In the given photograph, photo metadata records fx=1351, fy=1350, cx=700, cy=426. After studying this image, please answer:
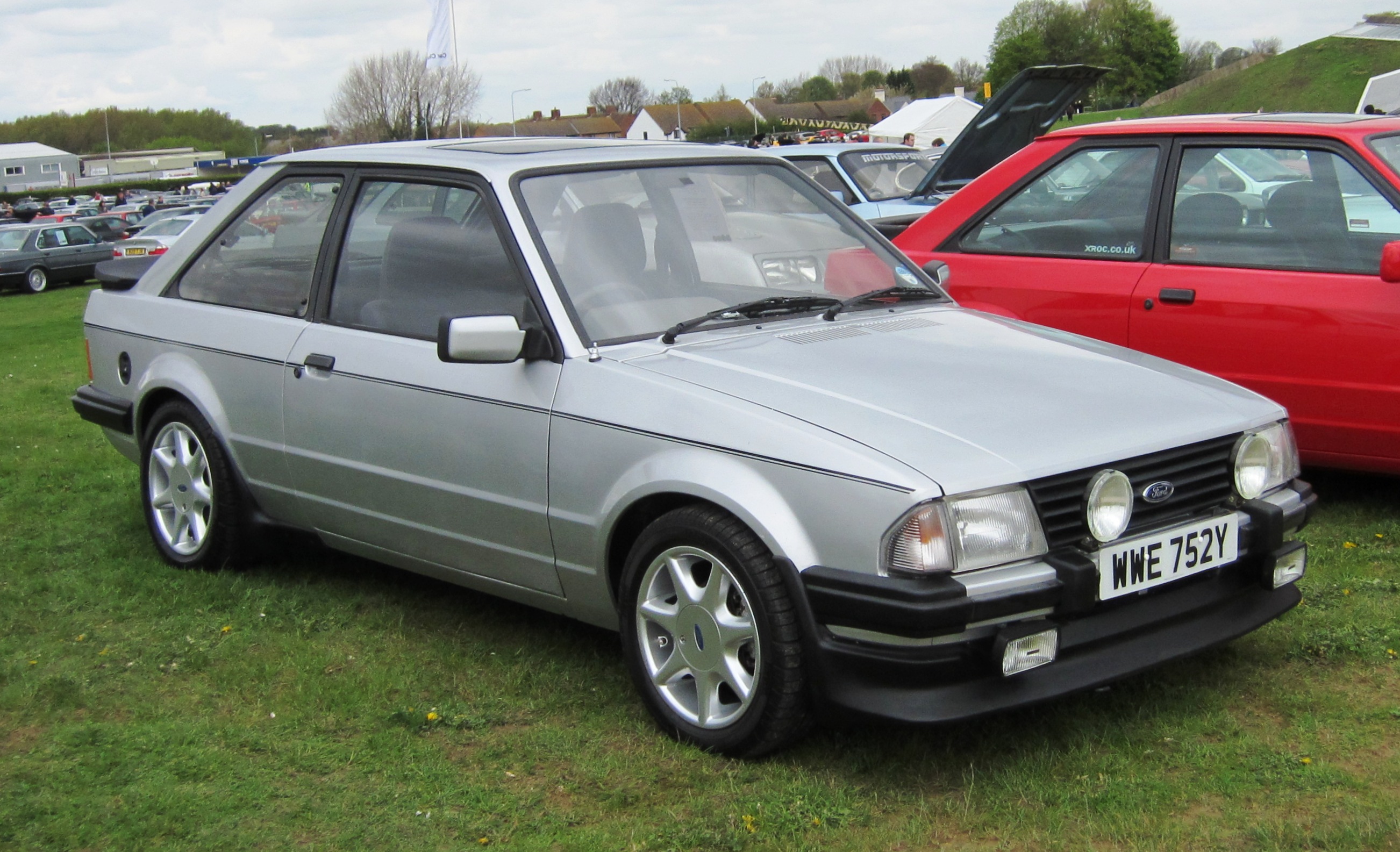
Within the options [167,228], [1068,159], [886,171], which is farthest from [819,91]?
[1068,159]

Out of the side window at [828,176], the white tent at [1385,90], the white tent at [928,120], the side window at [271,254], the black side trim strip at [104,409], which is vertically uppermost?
the white tent at [928,120]

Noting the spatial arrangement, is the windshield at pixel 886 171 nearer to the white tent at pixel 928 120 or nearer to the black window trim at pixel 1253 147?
the black window trim at pixel 1253 147

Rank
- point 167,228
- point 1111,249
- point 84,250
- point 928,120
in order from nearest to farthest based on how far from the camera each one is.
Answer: point 1111,249 < point 167,228 < point 84,250 < point 928,120

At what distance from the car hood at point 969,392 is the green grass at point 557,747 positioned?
2.18 feet

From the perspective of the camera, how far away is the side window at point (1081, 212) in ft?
18.2

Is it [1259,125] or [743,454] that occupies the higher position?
[1259,125]

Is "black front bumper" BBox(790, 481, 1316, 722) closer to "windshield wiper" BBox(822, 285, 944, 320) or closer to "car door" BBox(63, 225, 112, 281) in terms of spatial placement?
"windshield wiper" BBox(822, 285, 944, 320)

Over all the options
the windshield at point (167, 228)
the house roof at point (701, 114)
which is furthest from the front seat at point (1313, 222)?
the house roof at point (701, 114)

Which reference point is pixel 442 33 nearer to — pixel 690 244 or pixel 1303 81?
pixel 690 244

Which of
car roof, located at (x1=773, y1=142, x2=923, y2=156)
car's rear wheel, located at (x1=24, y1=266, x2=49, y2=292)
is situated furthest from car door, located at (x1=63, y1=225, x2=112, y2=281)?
car roof, located at (x1=773, y1=142, x2=923, y2=156)

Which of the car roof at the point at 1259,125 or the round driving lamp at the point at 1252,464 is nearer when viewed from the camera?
the round driving lamp at the point at 1252,464

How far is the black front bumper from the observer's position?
9.55 ft

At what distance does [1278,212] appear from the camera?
17.2 feet

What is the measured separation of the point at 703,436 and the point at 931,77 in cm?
12522
